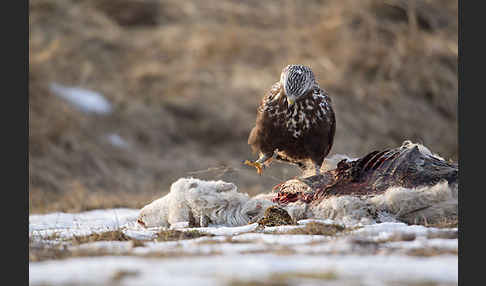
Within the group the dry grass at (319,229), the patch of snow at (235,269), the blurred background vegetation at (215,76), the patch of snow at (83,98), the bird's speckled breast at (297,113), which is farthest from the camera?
the patch of snow at (83,98)

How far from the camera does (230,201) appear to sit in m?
4.87

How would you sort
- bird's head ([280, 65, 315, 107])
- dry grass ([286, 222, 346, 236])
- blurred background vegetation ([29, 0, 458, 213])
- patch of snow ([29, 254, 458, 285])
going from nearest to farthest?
patch of snow ([29, 254, 458, 285]) → dry grass ([286, 222, 346, 236]) → bird's head ([280, 65, 315, 107]) → blurred background vegetation ([29, 0, 458, 213])

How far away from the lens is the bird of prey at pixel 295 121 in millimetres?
5511

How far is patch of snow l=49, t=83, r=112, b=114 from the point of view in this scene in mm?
14321

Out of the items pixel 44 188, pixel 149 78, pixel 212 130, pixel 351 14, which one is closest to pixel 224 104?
pixel 212 130

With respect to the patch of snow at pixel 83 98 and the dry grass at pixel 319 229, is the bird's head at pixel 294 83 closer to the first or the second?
the dry grass at pixel 319 229

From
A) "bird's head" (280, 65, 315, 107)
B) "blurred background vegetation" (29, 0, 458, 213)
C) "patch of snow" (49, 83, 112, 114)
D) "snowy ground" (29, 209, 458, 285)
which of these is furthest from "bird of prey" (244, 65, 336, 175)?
"patch of snow" (49, 83, 112, 114)

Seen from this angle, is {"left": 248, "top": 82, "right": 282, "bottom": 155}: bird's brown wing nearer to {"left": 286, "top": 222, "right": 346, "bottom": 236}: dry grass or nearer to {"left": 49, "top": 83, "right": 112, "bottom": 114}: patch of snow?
{"left": 286, "top": 222, "right": 346, "bottom": 236}: dry grass

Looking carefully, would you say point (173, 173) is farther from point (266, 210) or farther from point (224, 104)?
point (266, 210)

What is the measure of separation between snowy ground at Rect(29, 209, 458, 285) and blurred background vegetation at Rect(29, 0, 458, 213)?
848cm

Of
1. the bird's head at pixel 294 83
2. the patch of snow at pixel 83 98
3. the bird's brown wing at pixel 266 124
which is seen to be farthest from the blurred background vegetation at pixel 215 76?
the bird's head at pixel 294 83

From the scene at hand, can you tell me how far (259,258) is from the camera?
9.02ft

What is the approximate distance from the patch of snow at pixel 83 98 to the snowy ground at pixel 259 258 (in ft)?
34.9

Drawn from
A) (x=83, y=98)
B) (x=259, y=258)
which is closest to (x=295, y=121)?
(x=259, y=258)
